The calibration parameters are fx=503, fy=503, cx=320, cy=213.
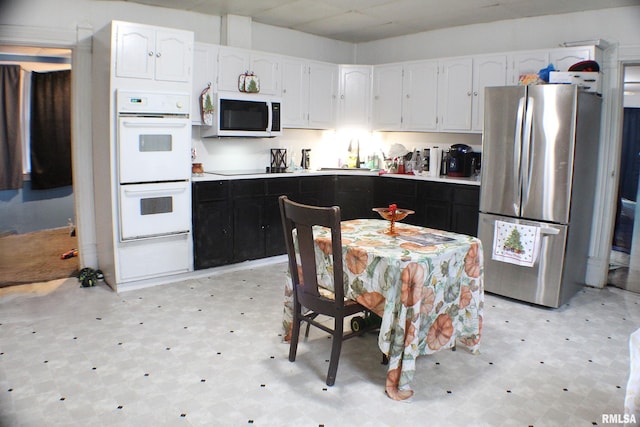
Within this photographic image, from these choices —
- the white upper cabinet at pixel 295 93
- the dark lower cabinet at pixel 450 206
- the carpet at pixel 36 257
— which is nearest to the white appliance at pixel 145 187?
the carpet at pixel 36 257

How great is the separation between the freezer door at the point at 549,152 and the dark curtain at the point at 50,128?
Result: 621 centimetres

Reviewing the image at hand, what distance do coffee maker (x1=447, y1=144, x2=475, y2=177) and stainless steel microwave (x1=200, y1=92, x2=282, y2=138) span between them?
1822mm

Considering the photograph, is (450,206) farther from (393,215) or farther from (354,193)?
(393,215)

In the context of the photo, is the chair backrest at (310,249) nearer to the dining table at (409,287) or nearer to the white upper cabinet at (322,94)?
the dining table at (409,287)

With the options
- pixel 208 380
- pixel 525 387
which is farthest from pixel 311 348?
pixel 525 387

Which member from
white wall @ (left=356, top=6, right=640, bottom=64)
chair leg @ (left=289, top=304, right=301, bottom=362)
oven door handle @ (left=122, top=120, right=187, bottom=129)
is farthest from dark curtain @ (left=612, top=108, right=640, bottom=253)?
oven door handle @ (left=122, top=120, right=187, bottom=129)

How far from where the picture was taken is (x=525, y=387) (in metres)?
2.79

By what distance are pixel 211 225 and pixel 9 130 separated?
420cm

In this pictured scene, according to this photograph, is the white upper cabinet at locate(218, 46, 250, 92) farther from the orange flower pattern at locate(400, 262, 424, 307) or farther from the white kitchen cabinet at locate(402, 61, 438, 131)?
the orange flower pattern at locate(400, 262, 424, 307)

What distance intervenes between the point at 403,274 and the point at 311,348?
102cm

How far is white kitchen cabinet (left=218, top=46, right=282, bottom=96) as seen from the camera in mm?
4996

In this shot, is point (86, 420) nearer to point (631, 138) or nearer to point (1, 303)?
point (1, 303)

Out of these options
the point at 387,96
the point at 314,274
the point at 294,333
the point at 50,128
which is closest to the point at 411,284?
the point at 314,274

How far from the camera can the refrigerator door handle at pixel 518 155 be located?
159 inches
